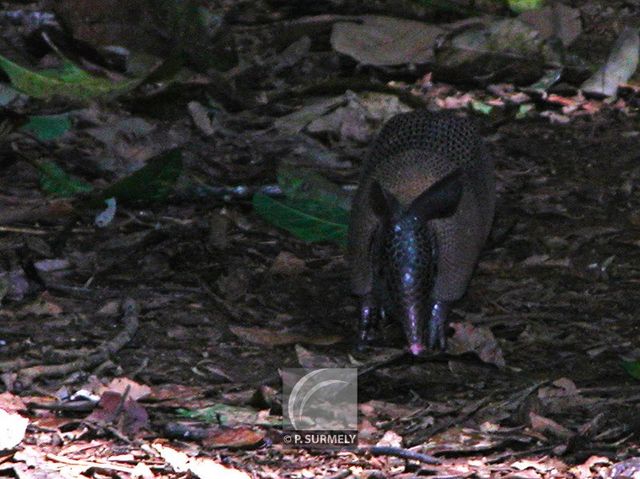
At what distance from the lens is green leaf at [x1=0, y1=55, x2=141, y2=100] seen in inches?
265

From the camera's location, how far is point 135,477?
3.60 m

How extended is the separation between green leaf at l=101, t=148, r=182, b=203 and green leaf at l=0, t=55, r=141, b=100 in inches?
41.1

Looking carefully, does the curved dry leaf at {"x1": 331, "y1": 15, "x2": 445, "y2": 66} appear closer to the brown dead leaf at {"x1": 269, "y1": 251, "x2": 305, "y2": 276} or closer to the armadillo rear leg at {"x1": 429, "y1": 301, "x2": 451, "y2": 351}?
the brown dead leaf at {"x1": 269, "y1": 251, "x2": 305, "y2": 276}

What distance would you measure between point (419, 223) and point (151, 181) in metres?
1.66

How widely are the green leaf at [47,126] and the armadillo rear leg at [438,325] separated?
8.62 ft

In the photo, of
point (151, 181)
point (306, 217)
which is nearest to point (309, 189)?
point (306, 217)

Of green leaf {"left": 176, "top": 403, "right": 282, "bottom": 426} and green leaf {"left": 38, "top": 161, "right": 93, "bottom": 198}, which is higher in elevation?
green leaf {"left": 38, "top": 161, "right": 93, "bottom": 198}

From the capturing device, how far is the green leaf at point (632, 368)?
4535 mm

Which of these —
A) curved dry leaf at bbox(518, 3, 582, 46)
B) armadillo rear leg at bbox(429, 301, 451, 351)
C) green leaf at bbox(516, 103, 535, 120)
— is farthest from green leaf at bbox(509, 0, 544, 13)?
armadillo rear leg at bbox(429, 301, 451, 351)

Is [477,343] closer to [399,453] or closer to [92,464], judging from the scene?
[399,453]

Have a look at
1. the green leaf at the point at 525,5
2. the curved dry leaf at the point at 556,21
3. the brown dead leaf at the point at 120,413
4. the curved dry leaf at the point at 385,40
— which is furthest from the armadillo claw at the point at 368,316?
the green leaf at the point at 525,5

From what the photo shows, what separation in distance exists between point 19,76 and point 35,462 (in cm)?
360

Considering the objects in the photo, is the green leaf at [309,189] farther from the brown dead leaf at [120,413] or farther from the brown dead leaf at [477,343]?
the brown dead leaf at [120,413]

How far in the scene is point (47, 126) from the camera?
6660mm
